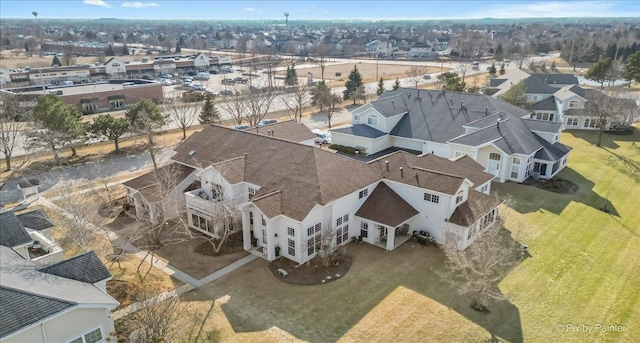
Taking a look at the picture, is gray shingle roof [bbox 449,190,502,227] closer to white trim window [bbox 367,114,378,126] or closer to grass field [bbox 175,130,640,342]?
grass field [bbox 175,130,640,342]

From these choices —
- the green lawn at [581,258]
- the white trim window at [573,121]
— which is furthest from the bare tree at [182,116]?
the white trim window at [573,121]

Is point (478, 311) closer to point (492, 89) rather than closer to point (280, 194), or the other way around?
point (280, 194)

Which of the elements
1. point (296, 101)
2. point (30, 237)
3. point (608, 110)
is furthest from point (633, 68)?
point (30, 237)

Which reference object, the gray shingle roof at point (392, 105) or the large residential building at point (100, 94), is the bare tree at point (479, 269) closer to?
the gray shingle roof at point (392, 105)

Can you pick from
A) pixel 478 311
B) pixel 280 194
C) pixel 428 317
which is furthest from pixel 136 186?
pixel 478 311

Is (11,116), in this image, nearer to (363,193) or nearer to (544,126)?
(363,193)
